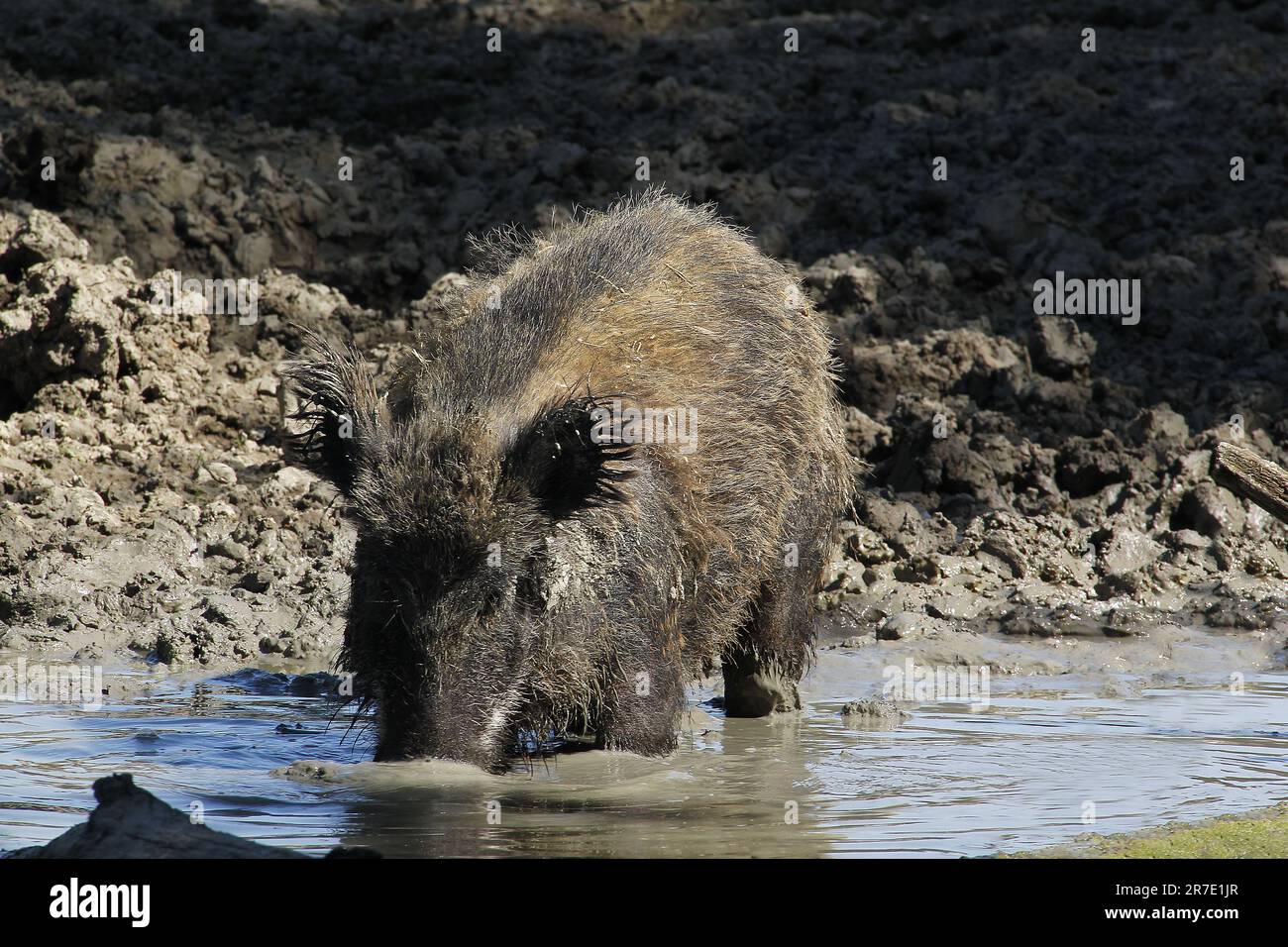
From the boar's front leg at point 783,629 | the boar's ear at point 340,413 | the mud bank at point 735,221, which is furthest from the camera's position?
the mud bank at point 735,221

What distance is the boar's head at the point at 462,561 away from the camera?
17.7 feet

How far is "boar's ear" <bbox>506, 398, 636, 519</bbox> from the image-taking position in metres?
5.62

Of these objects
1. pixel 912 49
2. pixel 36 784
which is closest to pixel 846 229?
pixel 912 49

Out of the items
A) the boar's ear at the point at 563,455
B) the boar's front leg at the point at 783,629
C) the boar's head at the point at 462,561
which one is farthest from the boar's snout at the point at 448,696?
the boar's front leg at the point at 783,629

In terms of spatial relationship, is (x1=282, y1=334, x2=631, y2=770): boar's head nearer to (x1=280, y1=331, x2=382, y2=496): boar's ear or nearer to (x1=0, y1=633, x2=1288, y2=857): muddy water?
(x1=280, y1=331, x2=382, y2=496): boar's ear

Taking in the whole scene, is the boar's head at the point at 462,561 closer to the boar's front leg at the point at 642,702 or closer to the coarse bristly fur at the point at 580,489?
the coarse bristly fur at the point at 580,489

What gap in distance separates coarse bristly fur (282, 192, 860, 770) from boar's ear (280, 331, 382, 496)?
0.4 inches

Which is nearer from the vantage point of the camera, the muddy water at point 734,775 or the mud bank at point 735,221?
the muddy water at point 734,775

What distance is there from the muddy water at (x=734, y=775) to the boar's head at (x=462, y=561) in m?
0.23

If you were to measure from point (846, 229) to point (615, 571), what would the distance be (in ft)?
24.5

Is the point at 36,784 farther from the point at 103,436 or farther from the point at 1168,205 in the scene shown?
the point at 1168,205

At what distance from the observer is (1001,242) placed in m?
12.7

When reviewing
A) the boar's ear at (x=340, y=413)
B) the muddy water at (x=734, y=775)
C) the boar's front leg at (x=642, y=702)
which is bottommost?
the muddy water at (x=734, y=775)
